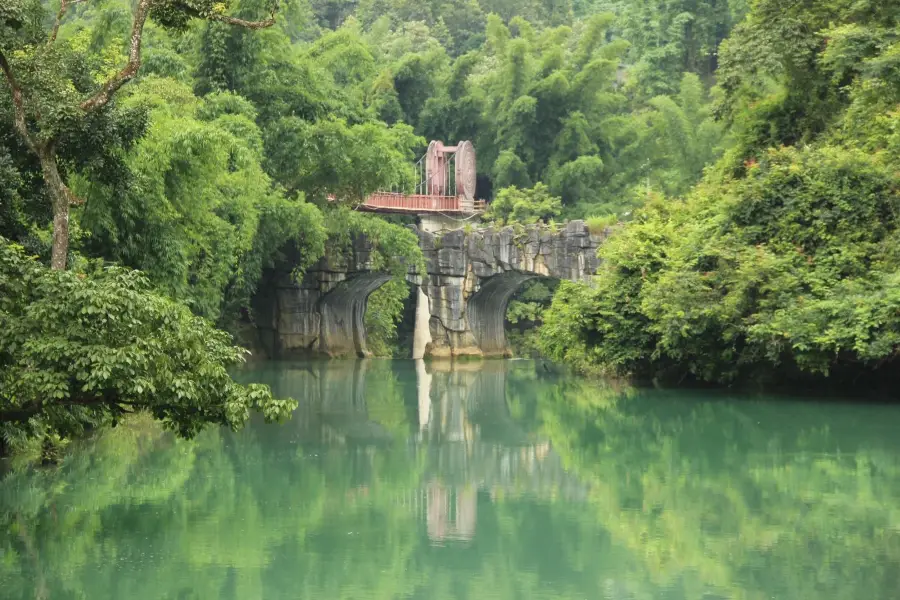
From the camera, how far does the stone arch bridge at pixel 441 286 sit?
31.2 m

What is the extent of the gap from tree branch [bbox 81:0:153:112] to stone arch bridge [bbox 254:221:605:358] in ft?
68.9

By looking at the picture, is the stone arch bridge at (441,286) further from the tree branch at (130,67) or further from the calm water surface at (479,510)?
the tree branch at (130,67)

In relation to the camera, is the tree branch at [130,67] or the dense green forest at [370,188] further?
the tree branch at [130,67]

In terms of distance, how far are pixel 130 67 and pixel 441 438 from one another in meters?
7.80

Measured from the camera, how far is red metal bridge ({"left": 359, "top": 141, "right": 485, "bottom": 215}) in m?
35.9

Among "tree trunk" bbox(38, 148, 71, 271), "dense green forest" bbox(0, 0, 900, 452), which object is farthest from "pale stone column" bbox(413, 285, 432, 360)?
"tree trunk" bbox(38, 148, 71, 271)

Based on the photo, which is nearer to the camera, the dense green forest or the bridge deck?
the dense green forest

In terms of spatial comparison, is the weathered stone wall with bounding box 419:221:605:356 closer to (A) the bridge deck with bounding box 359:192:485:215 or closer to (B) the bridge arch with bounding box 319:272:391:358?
(B) the bridge arch with bounding box 319:272:391:358

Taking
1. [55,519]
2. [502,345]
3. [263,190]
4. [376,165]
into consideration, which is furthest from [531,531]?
[502,345]

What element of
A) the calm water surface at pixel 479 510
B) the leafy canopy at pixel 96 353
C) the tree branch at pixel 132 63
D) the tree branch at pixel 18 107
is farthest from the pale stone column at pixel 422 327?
the leafy canopy at pixel 96 353

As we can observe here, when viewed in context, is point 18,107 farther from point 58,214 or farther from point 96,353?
point 96,353

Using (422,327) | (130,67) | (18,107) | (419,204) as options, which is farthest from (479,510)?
(419,204)

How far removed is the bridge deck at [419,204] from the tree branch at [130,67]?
23.5m

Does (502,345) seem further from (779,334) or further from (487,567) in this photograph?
(487,567)
